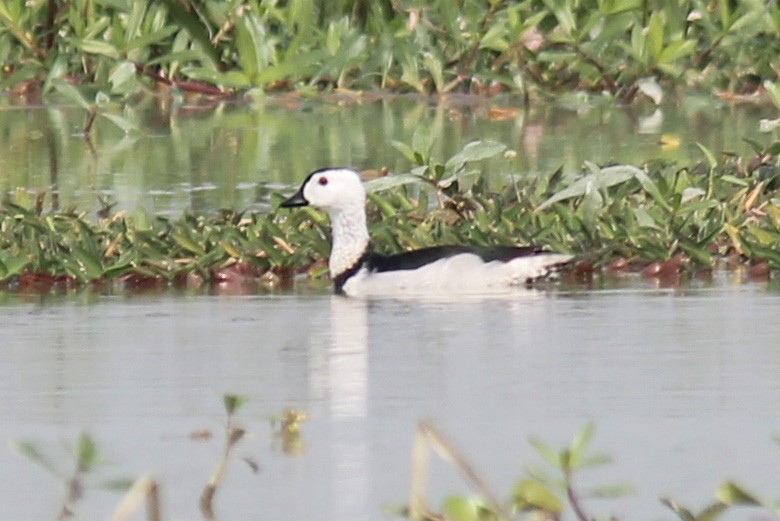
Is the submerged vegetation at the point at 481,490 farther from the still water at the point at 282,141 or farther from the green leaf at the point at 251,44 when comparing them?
the green leaf at the point at 251,44

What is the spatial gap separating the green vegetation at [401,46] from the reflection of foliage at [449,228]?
19.2 ft

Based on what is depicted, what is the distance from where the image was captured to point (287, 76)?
56.5ft

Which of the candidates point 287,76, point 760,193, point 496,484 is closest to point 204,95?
point 287,76

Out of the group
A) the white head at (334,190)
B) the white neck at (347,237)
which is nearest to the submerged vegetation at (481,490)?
the white neck at (347,237)

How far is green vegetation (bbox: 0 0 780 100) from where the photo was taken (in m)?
16.9

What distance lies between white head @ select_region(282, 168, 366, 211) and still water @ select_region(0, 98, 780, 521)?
573mm

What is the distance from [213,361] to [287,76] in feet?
31.9

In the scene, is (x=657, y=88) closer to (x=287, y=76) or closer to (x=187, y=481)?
(x=287, y=76)

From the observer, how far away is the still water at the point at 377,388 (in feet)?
18.6

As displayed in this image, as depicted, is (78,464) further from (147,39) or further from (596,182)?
(147,39)

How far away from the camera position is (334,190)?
33.3ft

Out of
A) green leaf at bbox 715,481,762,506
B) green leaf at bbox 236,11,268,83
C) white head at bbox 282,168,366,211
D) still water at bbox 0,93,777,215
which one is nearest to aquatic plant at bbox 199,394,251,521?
green leaf at bbox 715,481,762,506

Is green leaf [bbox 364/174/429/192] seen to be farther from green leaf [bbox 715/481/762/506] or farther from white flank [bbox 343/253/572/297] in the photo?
green leaf [bbox 715/481/762/506]

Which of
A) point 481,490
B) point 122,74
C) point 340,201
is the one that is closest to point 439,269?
point 340,201
